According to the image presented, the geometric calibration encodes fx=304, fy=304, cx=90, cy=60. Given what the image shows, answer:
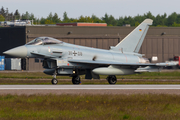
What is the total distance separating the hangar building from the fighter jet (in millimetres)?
30308

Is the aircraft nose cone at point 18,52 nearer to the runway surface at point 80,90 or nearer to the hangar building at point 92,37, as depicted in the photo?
the runway surface at point 80,90

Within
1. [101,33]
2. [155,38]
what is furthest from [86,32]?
[155,38]

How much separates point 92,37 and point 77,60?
3624 centimetres

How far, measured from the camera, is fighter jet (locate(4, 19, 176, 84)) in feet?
73.6

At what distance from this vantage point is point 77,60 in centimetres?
2350

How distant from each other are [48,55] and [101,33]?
3828 centimetres

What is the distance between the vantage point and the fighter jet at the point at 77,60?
22422mm

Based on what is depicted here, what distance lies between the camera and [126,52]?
1035 inches

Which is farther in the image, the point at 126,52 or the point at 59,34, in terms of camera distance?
the point at 59,34
